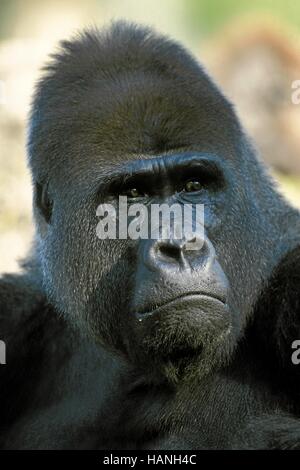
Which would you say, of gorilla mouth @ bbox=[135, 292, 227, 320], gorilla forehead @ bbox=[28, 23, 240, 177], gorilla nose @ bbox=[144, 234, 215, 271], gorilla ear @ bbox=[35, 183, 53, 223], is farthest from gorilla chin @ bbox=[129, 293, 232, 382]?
gorilla ear @ bbox=[35, 183, 53, 223]

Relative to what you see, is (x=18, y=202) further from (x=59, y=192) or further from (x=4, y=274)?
(x=59, y=192)

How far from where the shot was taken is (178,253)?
4531 millimetres

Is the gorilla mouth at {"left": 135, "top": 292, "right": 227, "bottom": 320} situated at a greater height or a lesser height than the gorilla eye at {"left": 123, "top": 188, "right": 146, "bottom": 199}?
lesser

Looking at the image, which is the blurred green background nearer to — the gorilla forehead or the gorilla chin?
the gorilla forehead

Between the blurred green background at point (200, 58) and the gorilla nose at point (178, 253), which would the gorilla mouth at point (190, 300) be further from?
the blurred green background at point (200, 58)

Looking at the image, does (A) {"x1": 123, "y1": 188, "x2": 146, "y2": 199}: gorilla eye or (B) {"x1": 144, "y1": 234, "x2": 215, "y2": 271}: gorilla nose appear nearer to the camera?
(B) {"x1": 144, "y1": 234, "x2": 215, "y2": 271}: gorilla nose

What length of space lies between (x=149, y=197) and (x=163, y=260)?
1.81 ft

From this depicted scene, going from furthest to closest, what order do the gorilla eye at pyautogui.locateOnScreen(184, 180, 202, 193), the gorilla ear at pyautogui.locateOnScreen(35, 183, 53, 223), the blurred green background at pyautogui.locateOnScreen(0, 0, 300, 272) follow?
the blurred green background at pyautogui.locateOnScreen(0, 0, 300, 272) → the gorilla ear at pyautogui.locateOnScreen(35, 183, 53, 223) → the gorilla eye at pyautogui.locateOnScreen(184, 180, 202, 193)

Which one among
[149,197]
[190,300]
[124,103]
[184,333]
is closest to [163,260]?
[190,300]

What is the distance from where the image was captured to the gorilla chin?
4.53 metres

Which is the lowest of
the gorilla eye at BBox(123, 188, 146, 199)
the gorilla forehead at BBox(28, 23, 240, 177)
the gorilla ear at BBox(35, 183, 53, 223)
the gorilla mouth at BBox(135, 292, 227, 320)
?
the gorilla mouth at BBox(135, 292, 227, 320)

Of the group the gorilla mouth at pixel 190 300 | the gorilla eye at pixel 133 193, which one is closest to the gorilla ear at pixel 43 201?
the gorilla eye at pixel 133 193

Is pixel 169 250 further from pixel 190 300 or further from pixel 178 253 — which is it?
pixel 190 300
